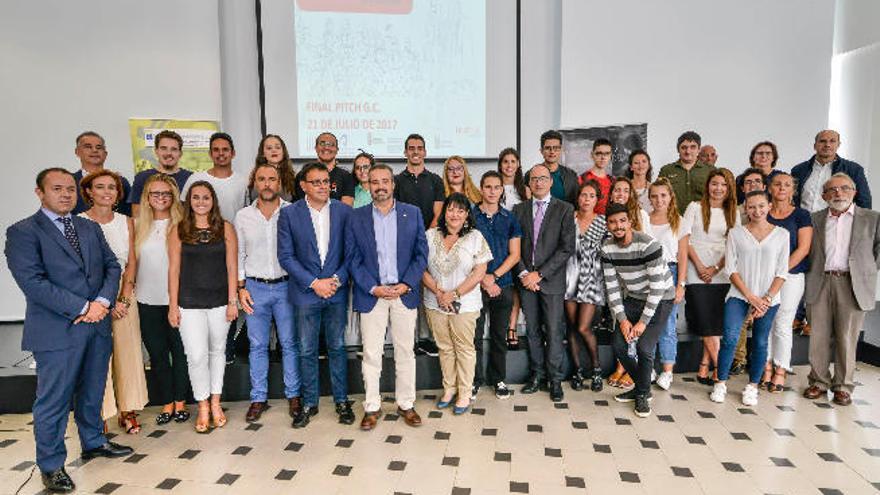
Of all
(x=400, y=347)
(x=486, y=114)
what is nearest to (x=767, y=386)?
(x=400, y=347)

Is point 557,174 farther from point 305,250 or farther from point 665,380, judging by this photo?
point 305,250

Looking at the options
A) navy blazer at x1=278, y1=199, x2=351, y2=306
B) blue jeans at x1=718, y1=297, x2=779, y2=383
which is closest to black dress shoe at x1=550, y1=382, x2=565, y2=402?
blue jeans at x1=718, y1=297, x2=779, y2=383

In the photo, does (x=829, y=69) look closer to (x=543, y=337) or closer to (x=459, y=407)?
(x=543, y=337)

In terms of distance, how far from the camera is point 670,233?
13.2ft

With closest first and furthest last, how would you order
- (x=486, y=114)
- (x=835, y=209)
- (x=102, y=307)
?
1. (x=102, y=307)
2. (x=835, y=209)
3. (x=486, y=114)

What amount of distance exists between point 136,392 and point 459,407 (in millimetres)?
2295

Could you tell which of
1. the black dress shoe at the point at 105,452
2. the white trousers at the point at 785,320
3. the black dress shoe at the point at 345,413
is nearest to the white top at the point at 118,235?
the black dress shoe at the point at 105,452

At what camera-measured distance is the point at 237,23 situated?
5934mm

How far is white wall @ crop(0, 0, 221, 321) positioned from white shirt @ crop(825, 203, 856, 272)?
19.8 ft

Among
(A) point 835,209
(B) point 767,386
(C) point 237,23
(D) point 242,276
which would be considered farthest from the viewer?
(C) point 237,23

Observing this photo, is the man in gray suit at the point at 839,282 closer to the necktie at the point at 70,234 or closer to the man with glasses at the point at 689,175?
the man with glasses at the point at 689,175

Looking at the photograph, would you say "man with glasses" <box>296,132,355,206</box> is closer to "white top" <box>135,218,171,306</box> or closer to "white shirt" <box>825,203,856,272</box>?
"white top" <box>135,218,171,306</box>

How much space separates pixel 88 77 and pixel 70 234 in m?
3.91

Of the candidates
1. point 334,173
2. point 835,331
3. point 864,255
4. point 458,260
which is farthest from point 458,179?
point 835,331
